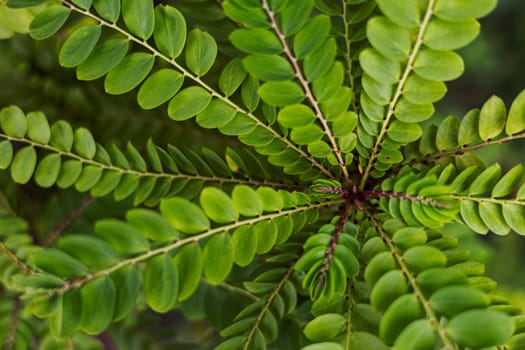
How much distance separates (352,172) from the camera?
0.73m

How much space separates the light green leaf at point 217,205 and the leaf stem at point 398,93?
0.23 metres

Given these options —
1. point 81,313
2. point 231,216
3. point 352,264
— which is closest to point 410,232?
point 352,264

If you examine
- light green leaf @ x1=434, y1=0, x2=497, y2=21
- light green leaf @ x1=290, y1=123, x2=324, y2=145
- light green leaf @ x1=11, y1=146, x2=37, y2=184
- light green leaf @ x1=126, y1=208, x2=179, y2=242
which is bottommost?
light green leaf @ x1=11, y1=146, x2=37, y2=184

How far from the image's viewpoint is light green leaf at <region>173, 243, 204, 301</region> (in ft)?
1.54

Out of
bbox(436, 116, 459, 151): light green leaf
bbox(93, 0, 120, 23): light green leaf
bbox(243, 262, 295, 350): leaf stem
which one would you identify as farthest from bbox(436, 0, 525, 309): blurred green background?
bbox(93, 0, 120, 23): light green leaf

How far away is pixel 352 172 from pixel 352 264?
0.66 ft

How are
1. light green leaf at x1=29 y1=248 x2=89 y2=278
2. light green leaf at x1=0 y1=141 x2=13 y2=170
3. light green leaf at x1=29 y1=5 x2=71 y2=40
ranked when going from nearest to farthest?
light green leaf at x1=29 y1=248 x2=89 y2=278 → light green leaf at x1=29 y1=5 x2=71 y2=40 → light green leaf at x1=0 y1=141 x2=13 y2=170

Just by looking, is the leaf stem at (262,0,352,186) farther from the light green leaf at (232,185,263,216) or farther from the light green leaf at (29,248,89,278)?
the light green leaf at (29,248,89,278)

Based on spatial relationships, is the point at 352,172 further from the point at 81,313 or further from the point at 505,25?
the point at 505,25

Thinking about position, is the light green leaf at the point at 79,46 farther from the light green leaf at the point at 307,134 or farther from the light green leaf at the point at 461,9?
the light green leaf at the point at 461,9

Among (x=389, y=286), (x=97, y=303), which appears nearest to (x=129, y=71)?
(x=97, y=303)

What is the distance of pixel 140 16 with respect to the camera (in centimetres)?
54

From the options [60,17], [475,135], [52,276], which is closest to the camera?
[52,276]

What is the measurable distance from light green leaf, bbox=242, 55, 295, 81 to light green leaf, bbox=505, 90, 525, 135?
270mm
